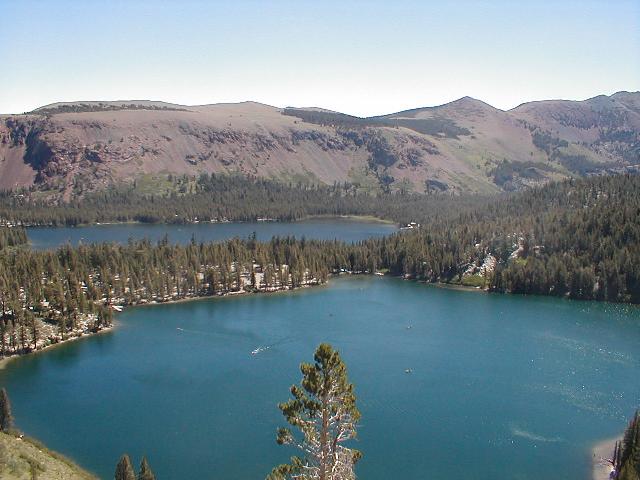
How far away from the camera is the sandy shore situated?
76.4 meters

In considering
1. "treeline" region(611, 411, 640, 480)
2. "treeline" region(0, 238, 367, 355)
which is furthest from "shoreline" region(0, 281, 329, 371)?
"treeline" region(611, 411, 640, 480)

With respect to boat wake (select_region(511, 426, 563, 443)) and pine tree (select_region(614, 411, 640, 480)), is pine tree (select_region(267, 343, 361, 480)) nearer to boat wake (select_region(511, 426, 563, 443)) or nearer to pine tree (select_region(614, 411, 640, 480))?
pine tree (select_region(614, 411, 640, 480))

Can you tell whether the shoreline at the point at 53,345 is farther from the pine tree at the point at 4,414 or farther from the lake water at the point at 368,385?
the pine tree at the point at 4,414

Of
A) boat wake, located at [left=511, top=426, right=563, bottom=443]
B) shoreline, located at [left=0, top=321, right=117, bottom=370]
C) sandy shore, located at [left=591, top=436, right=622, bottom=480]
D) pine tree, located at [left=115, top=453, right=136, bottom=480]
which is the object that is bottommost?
sandy shore, located at [left=591, top=436, right=622, bottom=480]

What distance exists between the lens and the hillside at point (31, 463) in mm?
66562

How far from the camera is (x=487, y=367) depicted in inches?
4540

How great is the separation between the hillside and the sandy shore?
5908cm

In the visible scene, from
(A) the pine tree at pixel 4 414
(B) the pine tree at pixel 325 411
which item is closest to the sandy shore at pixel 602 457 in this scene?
(B) the pine tree at pixel 325 411

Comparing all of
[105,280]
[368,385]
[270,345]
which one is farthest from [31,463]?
[105,280]

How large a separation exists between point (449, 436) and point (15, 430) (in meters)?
57.0

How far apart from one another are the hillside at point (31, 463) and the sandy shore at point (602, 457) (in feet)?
194

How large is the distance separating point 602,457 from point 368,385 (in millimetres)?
36281

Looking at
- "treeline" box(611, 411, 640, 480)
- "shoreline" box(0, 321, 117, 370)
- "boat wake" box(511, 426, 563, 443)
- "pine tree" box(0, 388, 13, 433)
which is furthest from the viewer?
"shoreline" box(0, 321, 117, 370)

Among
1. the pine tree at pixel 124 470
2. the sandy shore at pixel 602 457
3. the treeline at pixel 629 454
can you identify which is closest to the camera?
the pine tree at pixel 124 470
